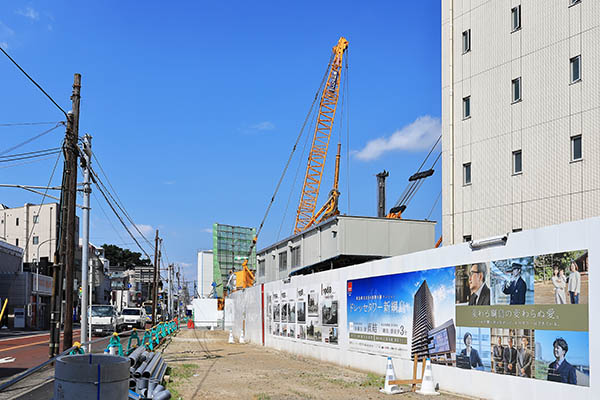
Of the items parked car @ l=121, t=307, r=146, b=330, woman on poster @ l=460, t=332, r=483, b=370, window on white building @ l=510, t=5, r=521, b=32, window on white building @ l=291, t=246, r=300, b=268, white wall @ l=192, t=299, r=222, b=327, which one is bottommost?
white wall @ l=192, t=299, r=222, b=327

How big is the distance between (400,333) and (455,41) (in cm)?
1329

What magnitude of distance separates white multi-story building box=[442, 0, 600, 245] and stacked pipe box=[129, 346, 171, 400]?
13176 millimetres

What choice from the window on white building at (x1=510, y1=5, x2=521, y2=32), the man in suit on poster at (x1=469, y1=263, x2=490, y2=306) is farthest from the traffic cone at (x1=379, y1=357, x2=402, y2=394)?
the window on white building at (x1=510, y1=5, x2=521, y2=32)

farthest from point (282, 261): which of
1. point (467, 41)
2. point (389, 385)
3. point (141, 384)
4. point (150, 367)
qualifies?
point (141, 384)

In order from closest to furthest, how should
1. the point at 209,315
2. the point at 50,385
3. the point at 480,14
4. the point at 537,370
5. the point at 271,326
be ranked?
the point at 537,370 < the point at 50,385 < the point at 480,14 < the point at 271,326 < the point at 209,315

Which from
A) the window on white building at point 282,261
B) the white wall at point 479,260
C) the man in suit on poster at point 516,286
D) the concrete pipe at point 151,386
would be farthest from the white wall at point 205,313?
the man in suit on poster at point 516,286

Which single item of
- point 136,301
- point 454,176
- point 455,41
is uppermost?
point 455,41

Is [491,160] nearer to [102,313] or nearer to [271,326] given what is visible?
[271,326]

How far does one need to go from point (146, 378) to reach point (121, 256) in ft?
506

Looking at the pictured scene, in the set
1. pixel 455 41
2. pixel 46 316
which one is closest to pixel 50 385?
pixel 455 41

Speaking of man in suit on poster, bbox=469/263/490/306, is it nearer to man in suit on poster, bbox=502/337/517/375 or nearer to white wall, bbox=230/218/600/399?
white wall, bbox=230/218/600/399

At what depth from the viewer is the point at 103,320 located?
150ft

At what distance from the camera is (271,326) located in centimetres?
3612

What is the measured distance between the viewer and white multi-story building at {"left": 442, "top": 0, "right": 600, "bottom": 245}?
20750 millimetres
